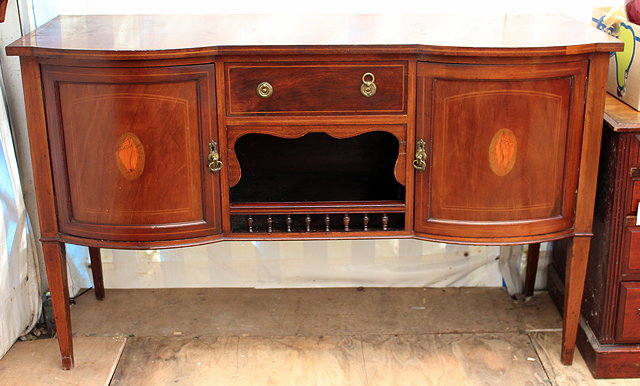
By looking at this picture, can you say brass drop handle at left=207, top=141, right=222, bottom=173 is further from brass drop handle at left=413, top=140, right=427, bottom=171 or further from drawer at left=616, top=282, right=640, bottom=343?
drawer at left=616, top=282, right=640, bottom=343

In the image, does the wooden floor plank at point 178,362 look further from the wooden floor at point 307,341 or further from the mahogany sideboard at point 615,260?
the mahogany sideboard at point 615,260

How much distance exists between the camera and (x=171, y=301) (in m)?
2.70

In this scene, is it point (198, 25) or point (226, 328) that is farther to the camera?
point (226, 328)

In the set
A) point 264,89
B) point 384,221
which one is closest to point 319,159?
point 384,221

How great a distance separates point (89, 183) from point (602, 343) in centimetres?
141

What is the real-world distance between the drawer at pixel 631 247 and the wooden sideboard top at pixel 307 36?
48 cm

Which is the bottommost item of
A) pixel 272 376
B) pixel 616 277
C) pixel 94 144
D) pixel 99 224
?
pixel 272 376

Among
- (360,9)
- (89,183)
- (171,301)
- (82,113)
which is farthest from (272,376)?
(360,9)

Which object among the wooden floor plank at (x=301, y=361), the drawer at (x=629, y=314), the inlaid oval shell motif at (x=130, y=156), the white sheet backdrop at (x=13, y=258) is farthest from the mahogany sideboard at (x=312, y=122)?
the wooden floor plank at (x=301, y=361)

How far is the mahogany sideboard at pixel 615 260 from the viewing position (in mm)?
2072

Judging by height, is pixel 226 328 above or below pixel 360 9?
below

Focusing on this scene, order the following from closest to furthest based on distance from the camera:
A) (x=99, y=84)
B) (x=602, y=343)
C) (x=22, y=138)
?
(x=99, y=84) < (x=602, y=343) < (x=22, y=138)

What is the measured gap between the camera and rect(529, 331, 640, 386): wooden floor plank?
2248 mm

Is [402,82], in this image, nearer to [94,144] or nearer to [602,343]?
[94,144]
